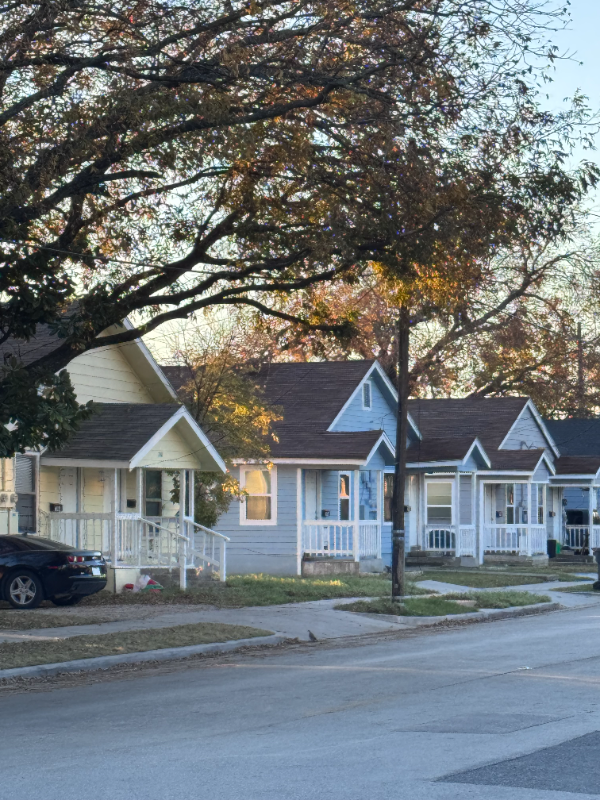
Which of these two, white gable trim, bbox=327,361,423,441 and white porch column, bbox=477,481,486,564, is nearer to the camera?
white gable trim, bbox=327,361,423,441

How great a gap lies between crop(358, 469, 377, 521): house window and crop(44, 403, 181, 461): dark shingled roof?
449 inches

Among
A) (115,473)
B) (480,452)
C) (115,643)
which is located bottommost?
(115,643)

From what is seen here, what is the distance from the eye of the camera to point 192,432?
25.9m

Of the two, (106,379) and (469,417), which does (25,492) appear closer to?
(106,379)

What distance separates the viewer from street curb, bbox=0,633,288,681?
14302mm

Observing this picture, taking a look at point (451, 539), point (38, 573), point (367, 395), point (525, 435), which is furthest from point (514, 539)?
point (38, 573)

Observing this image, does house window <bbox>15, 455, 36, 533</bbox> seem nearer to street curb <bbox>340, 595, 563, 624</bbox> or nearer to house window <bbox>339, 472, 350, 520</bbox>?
street curb <bbox>340, 595, 563, 624</bbox>

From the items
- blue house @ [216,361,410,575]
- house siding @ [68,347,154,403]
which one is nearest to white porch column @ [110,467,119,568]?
house siding @ [68,347,154,403]

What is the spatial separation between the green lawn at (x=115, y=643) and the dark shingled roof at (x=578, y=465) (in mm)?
29643

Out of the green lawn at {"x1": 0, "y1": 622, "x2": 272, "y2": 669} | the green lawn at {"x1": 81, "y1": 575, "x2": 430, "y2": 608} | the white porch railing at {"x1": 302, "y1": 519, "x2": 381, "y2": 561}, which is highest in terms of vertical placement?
the white porch railing at {"x1": 302, "y1": 519, "x2": 381, "y2": 561}

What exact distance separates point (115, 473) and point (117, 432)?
97 centimetres

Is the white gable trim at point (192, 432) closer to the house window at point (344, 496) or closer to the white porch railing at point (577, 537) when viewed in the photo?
the house window at point (344, 496)

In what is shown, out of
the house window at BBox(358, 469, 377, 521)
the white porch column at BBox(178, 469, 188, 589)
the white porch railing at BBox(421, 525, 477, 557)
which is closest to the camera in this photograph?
the white porch column at BBox(178, 469, 188, 589)

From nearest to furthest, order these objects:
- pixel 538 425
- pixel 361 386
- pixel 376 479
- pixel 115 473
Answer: pixel 115 473
pixel 376 479
pixel 361 386
pixel 538 425
